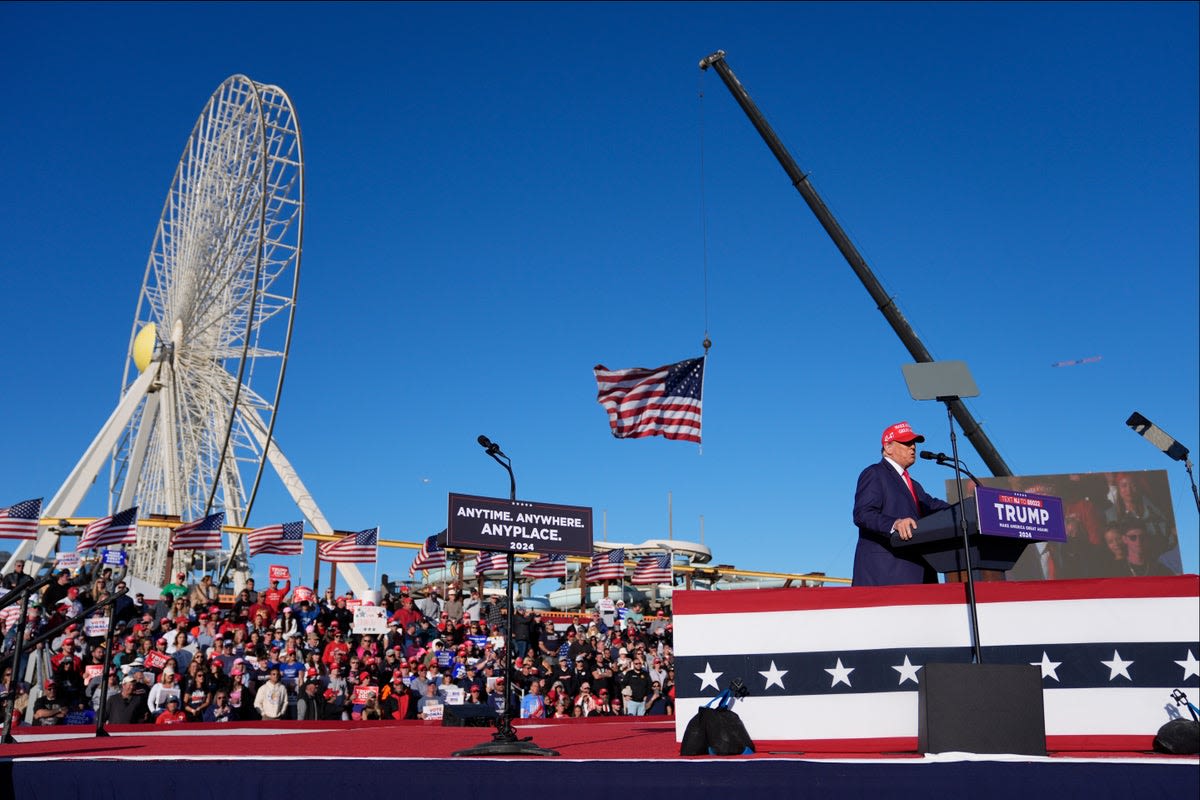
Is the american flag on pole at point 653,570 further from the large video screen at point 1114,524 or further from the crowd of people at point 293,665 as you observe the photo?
the large video screen at point 1114,524

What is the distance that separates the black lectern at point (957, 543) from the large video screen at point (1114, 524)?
11543 millimetres

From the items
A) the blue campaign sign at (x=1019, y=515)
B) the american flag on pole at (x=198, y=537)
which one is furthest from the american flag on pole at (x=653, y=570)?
the blue campaign sign at (x=1019, y=515)

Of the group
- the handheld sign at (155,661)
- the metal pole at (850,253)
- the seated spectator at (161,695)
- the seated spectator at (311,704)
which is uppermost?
the metal pole at (850,253)

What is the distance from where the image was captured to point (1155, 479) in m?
17.3

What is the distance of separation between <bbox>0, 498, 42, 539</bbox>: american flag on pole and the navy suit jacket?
81.2 feet

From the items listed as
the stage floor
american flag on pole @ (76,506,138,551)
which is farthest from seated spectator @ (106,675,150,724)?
american flag on pole @ (76,506,138,551)

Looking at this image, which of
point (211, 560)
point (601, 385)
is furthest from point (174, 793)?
point (211, 560)

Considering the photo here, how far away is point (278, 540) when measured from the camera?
27.7 meters

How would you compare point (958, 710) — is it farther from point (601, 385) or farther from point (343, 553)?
point (343, 553)

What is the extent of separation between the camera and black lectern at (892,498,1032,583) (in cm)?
592

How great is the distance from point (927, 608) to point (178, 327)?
36617 millimetres

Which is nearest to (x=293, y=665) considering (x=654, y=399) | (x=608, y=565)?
(x=654, y=399)

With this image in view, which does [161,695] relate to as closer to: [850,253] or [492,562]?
[492,562]

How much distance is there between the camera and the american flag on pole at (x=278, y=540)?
27.4 metres
